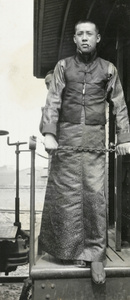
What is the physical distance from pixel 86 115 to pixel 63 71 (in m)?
0.40

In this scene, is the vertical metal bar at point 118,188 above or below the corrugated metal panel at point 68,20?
below

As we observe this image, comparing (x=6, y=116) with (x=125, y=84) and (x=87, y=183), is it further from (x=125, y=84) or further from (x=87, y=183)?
(x=87, y=183)

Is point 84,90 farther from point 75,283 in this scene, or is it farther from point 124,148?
point 75,283

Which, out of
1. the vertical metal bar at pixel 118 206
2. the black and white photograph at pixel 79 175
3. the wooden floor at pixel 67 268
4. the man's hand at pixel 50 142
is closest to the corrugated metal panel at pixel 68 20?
the black and white photograph at pixel 79 175

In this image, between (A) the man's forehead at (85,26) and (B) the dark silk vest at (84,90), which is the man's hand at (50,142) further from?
(A) the man's forehead at (85,26)

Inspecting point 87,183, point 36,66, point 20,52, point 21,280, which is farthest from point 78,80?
point 20,52

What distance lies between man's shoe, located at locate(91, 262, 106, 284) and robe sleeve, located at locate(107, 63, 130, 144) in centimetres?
94

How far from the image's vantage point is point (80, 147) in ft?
8.96

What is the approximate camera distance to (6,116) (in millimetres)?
10406

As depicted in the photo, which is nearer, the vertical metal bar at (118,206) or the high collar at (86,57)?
the high collar at (86,57)

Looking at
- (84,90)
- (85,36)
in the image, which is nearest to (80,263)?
(84,90)

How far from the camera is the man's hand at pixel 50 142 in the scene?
263 cm

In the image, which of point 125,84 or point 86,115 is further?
point 125,84

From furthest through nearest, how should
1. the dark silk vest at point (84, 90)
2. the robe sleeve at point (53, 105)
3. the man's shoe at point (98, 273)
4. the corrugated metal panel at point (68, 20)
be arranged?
the corrugated metal panel at point (68, 20) → the dark silk vest at point (84, 90) → the robe sleeve at point (53, 105) → the man's shoe at point (98, 273)
